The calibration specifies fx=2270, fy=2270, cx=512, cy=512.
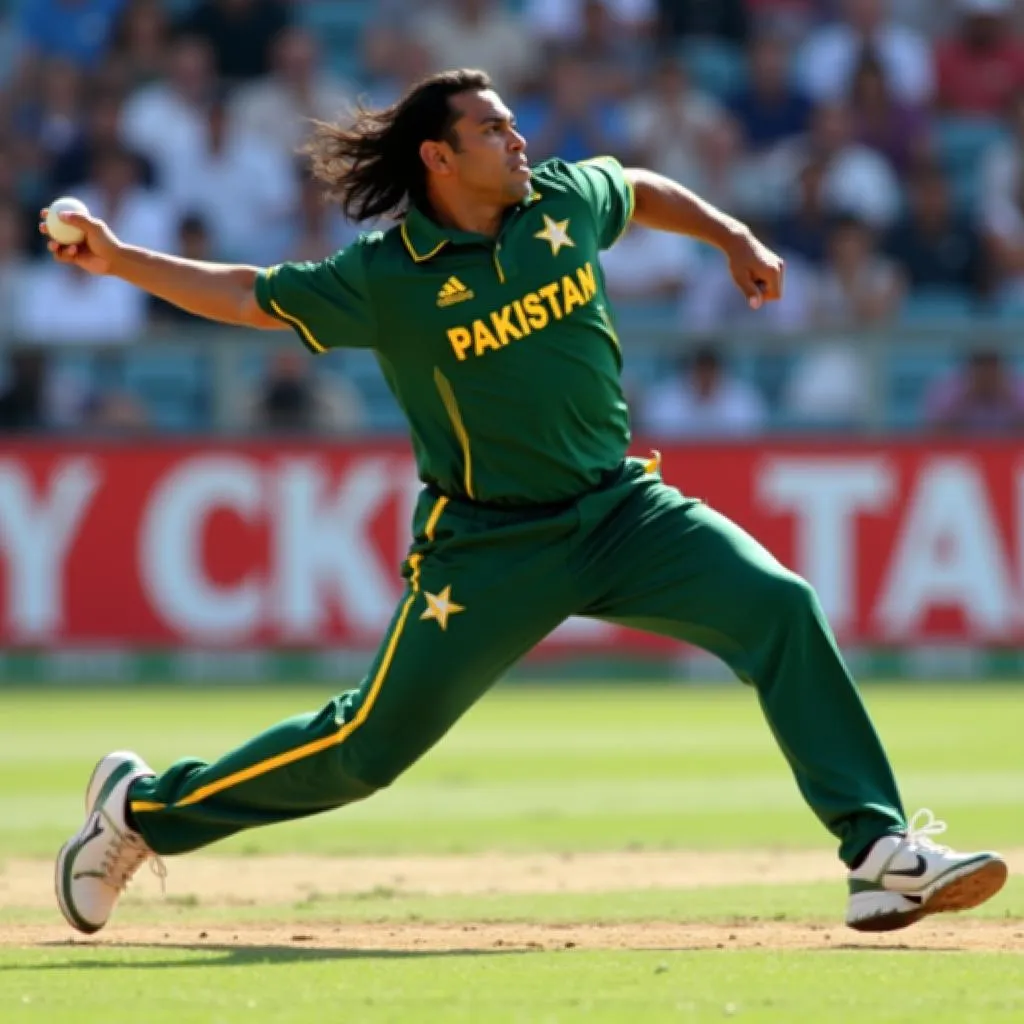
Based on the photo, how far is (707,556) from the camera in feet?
20.9

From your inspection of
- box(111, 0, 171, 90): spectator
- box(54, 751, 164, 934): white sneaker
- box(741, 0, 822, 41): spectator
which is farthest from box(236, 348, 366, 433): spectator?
box(54, 751, 164, 934): white sneaker

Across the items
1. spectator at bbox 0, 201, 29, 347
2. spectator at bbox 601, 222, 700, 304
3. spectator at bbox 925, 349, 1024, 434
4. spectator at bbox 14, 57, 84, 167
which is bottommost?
spectator at bbox 925, 349, 1024, 434

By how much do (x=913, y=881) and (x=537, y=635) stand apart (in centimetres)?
125

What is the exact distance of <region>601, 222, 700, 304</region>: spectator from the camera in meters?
17.1

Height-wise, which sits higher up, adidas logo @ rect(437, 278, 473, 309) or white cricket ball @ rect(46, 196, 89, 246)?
white cricket ball @ rect(46, 196, 89, 246)

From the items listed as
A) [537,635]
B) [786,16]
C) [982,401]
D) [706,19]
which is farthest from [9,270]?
[537,635]

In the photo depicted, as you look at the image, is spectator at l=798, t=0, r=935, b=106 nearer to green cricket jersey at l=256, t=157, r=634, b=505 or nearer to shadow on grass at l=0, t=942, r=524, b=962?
green cricket jersey at l=256, t=157, r=634, b=505

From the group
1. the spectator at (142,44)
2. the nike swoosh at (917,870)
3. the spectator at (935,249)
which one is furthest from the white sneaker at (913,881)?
the spectator at (142,44)

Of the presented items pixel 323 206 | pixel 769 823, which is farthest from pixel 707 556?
pixel 323 206

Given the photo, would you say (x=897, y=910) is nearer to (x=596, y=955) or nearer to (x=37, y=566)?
(x=596, y=955)

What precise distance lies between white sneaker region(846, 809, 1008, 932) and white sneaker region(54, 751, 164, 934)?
6.83 ft

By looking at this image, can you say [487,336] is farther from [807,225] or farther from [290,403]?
[807,225]

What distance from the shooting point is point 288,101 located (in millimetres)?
18375

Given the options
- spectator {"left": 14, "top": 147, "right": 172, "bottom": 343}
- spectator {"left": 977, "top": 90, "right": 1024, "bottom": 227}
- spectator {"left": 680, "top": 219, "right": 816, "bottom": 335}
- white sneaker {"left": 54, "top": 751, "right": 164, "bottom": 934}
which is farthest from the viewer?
spectator {"left": 977, "top": 90, "right": 1024, "bottom": 227}
